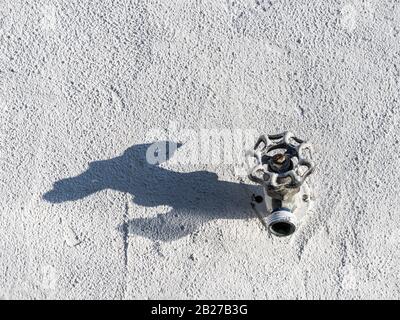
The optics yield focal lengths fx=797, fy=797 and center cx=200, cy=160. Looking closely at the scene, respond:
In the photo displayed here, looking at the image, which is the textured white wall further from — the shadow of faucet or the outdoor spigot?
the outdoor spigot

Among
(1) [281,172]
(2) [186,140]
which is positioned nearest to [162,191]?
(2) [186,140]

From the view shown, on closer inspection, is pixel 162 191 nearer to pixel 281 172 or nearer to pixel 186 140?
pixel 186 140

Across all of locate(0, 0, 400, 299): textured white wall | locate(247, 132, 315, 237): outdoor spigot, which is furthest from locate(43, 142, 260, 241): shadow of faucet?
locate(247, 132, 315, 237): outdoor spigot

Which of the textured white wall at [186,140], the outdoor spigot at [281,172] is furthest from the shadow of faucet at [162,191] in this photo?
the outdoor spigot at [281,172]

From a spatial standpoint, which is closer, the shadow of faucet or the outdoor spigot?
the outdoor spigot

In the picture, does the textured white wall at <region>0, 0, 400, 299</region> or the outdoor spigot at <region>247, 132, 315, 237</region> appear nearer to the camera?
the outdoor spigot at <region>247, 132, 315, 237</region>

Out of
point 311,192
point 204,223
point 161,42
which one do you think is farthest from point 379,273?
point 161,42
